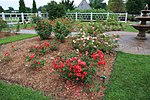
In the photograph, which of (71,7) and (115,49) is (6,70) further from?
(71,7)

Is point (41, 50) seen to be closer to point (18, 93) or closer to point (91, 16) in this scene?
point (18, 93)

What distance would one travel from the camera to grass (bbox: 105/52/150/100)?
2.53 meters

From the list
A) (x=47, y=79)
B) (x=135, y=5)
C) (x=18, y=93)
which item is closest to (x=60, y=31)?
(x=47, y=79)

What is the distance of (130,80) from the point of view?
9.84 feet

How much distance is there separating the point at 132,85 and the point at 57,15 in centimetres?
1314

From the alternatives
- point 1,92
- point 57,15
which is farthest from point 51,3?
point 1,92

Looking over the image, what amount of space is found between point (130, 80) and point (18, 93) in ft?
7.38

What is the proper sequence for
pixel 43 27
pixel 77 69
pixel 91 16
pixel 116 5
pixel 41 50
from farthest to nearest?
pixel 116 5
pixel 91 16
pixel 43 27
pixel 41 50
pixel 77 69

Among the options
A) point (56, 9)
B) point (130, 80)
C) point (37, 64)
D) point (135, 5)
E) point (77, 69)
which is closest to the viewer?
point (77, 69)

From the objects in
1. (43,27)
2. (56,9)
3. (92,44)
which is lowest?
(92,44)

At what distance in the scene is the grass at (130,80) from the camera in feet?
8.29

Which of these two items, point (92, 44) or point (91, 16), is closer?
point (92, 44)

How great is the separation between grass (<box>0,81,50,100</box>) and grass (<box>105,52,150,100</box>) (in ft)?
4.05

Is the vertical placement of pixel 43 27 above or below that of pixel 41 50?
above
